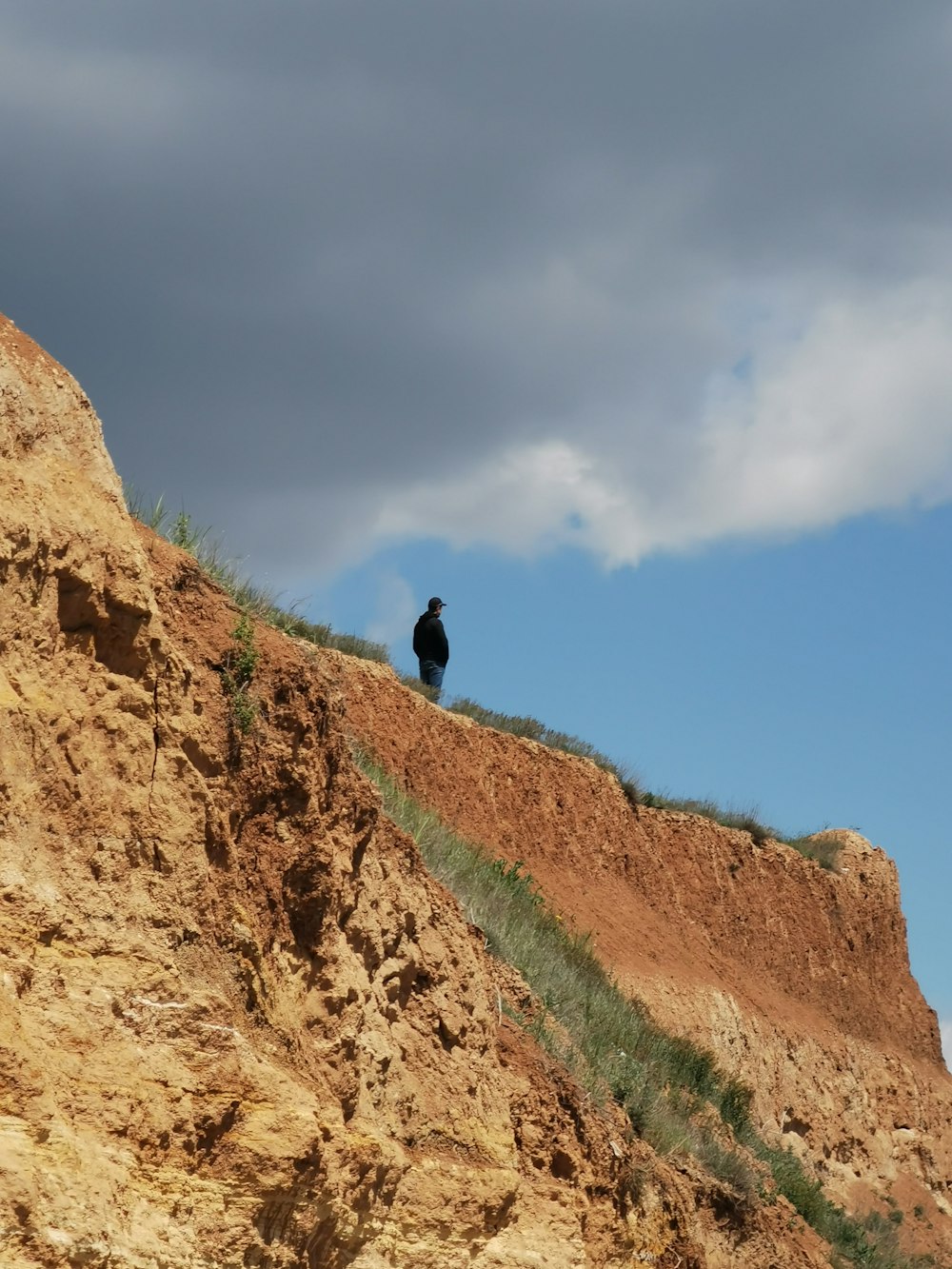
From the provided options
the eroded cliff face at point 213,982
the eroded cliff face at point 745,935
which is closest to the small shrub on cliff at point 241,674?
the eroded cliff face at point 213,982

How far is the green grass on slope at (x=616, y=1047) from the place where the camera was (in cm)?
1273

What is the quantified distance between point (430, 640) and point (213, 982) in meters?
14.3

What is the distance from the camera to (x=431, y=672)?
21891 mm

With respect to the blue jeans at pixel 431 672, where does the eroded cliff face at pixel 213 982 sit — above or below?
below

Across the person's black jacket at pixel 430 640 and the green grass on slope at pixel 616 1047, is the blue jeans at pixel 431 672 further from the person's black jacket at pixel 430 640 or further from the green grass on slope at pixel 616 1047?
the green grass on slope at pixel 616 1047

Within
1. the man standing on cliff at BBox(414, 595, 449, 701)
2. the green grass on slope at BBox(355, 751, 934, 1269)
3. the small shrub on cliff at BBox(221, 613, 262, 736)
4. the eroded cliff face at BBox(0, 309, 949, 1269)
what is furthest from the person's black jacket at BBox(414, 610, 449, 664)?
the small shrub on cliff at BBox(221, 613, 262, 736)

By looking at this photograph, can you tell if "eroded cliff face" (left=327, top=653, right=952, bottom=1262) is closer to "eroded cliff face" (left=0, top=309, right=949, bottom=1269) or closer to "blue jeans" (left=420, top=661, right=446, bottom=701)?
"blue jeans" (left=420, top=661, right=446, bottom=701)

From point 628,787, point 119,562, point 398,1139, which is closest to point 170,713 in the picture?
point 119,562

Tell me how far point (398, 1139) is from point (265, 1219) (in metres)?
1.82

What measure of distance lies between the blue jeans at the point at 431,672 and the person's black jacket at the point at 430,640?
6 centimetres

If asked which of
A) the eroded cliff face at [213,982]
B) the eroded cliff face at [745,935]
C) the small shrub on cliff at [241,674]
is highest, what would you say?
the eroded cliff face at [745,935]

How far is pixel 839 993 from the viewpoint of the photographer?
2852cm

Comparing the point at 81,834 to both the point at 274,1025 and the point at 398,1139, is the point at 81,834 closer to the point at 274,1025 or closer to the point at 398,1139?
the point at 274,1025

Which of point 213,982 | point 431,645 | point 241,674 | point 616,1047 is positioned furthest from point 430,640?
point 213,982
